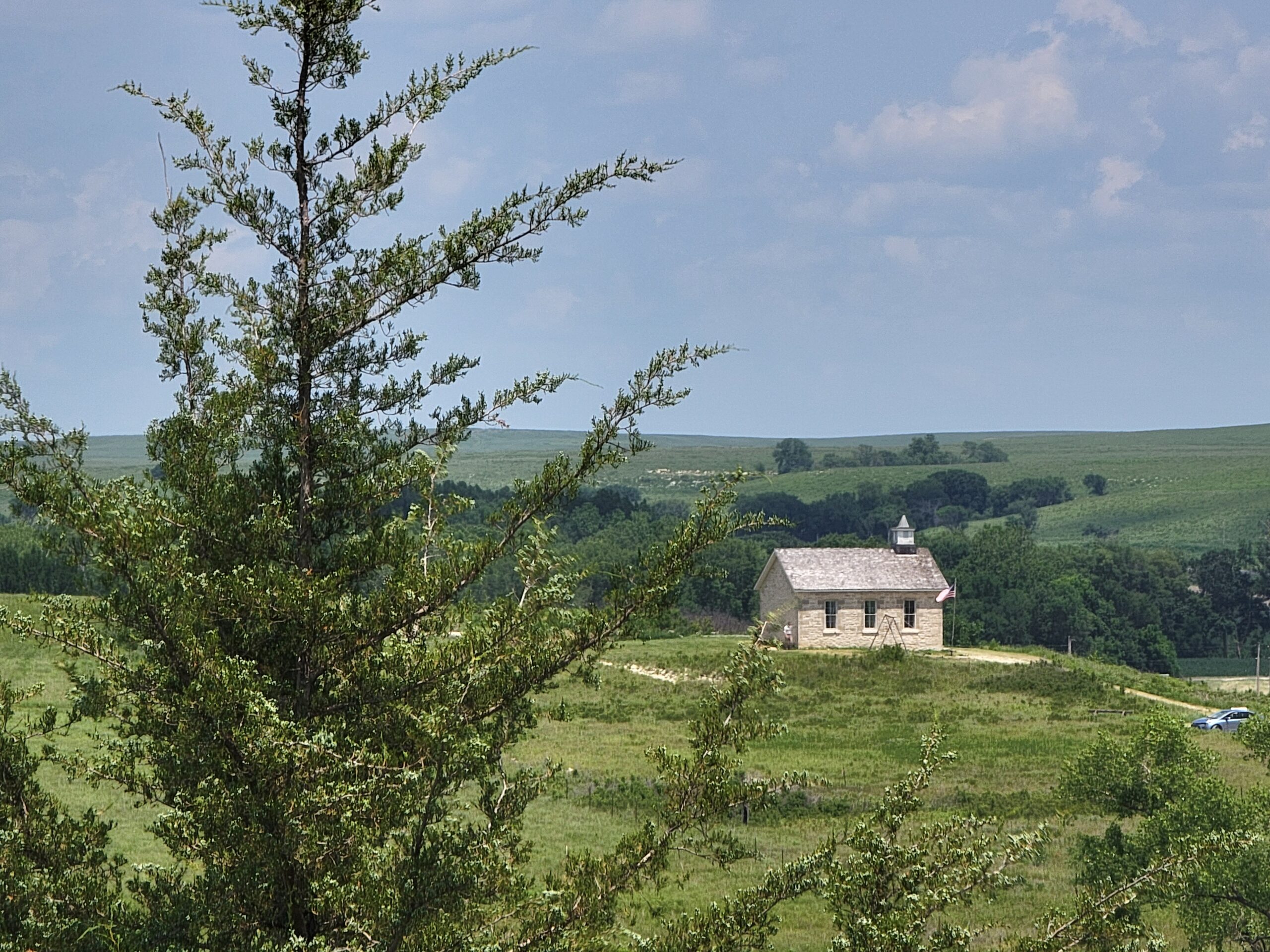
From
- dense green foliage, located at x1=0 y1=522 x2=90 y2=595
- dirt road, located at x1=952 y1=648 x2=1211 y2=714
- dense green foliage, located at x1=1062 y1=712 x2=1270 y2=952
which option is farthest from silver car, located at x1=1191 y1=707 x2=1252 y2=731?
dense green foliage, located at x1=0 y1=522 x2=90 y2=595

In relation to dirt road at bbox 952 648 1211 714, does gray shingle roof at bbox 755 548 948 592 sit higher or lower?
higher

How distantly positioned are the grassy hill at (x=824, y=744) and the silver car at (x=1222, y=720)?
2147 mm

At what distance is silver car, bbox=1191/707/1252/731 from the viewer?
4356 cm

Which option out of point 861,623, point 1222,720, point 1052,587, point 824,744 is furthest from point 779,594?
point 1052,587

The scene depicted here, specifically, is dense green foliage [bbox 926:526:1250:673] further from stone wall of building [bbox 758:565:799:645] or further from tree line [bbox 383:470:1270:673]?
stone wall of building [bbox 758:565:799:645]

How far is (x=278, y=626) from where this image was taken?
9234 millimetres

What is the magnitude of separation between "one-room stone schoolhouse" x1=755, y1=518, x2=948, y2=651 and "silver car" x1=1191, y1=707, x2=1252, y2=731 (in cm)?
1420

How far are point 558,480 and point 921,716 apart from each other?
3764 cm

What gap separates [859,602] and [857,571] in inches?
56.5

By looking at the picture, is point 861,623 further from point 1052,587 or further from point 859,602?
point 1052,587

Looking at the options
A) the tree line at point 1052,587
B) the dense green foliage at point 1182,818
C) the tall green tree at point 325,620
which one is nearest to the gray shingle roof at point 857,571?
the tree line at point 1052,587

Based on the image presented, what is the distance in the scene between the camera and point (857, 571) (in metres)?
58.7

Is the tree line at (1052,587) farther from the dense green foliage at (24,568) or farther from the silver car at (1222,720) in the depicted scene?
the silver car at (1222,720)

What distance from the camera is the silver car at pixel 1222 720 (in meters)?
43.6
